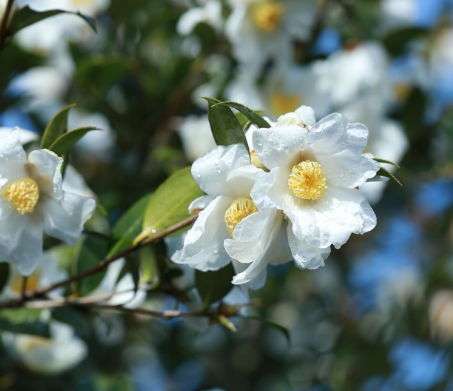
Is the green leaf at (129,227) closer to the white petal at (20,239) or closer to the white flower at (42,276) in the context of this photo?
the white petal at (20,239)

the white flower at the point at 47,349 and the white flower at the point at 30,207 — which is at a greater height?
the white flower at the point at 30,207

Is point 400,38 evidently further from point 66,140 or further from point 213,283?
point 66,140

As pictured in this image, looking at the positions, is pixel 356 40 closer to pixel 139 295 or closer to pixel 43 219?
pixel 139 295

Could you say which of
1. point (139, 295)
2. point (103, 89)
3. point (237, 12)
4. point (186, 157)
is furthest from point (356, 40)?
point (139, 295)

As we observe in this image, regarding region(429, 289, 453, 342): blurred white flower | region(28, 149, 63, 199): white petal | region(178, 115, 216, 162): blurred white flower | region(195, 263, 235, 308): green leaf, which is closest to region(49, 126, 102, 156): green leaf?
region(28, 149, 63, 199): white petal

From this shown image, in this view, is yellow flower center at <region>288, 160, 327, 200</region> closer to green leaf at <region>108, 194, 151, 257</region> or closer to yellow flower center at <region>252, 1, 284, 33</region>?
green leaf at <region>108, 194, 151, 257</region>

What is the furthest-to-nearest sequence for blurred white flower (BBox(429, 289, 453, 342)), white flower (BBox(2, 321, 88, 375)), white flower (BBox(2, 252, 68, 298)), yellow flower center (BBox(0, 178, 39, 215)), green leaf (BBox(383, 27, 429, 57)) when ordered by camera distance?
blurred white flower (BBox(429, 289, 453, 342))
green leaf (BBox(383, 27, 429, 57))
white flower (BBox(2, 321, 88, 375))
white flower (BBox(2, 252, 68, 298))
yellow flower center (BBox(0, 178, 39, 215))

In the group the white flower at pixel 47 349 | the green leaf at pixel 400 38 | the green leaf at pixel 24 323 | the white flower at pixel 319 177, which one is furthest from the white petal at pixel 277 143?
the green leaf at pixel 400 38
